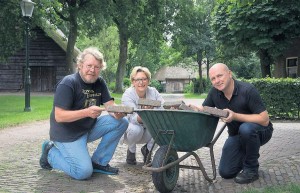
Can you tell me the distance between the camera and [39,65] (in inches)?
1134

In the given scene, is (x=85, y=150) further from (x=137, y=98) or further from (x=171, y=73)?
(x=171, y=73)

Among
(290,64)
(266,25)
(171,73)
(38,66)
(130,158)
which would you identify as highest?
(171,73)

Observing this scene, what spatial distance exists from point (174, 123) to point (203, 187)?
868 millimetres

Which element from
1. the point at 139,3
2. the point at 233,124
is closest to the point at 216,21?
the point at 139,3

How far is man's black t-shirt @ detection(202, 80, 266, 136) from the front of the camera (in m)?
4.45

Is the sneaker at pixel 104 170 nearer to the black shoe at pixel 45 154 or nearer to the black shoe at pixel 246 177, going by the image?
the black shoe at pixel 45 154

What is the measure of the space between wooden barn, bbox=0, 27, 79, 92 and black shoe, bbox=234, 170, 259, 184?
Answer: 24.2 metres

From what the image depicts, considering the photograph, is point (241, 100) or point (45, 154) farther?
point (45, 154)

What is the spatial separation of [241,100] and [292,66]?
64.4ft

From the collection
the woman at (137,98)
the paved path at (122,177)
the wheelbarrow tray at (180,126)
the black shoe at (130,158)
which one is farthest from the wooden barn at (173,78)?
the wheelbarrow tray at (180,126)

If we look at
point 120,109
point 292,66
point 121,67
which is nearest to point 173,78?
point 121,67

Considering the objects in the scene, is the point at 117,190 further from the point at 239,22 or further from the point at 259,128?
the point at 239,22

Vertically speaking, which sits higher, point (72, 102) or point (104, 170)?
point (72, 102)

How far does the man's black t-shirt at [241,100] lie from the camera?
Answer: 4449 mm
